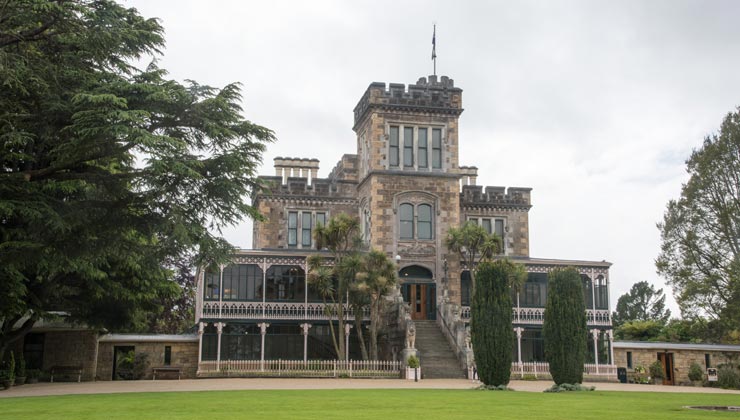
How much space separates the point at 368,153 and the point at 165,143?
23.7m

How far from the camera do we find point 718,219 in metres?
38.2

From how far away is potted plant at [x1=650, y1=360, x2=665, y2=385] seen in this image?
122 feet

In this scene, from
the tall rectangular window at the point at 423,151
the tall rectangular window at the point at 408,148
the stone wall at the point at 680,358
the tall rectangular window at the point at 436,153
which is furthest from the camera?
the tall rectangular window at the point at 436,153

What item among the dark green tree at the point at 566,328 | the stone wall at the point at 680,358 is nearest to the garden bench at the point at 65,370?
the dark green tree at the point at 566,328

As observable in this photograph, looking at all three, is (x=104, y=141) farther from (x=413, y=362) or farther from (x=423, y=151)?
(x=423, y=151)

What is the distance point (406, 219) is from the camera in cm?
3956

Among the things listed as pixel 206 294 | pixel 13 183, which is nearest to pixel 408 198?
pixel 206 294

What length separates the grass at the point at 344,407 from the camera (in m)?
→ 14.2

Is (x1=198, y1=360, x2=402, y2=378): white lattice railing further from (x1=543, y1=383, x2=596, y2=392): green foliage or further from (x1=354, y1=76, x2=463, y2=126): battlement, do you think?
(x1=354, y1=76, x2=463, y2=126): battlement

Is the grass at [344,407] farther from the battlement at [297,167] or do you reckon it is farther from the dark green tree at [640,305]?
the dark green tree at [640,305]

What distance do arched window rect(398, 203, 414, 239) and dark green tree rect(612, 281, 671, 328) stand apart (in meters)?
35.2

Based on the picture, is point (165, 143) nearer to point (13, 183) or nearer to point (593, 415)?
point (13, 183)

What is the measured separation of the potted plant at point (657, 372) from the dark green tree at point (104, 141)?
81.3ft

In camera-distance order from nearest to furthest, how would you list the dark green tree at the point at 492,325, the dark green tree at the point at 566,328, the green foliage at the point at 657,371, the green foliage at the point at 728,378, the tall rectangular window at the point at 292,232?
1. the dark green tree at the point at 566,328
2. the dark green tree at the point at 492,325
3. the green foliage at the point at 728,378
4. the green foliage at the point at 657,371
5. the tall rectangular window at the point at 292,232
